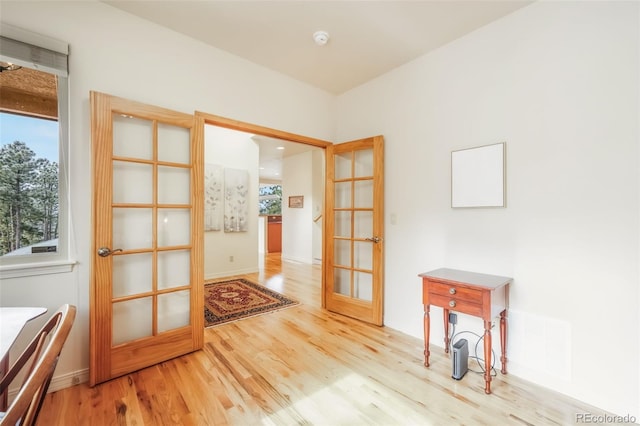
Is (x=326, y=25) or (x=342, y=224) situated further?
(x=342, y=224)

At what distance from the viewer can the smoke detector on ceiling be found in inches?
94.7

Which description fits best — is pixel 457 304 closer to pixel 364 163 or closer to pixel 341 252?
pixel 341 252

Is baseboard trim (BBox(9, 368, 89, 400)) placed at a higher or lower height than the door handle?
lower

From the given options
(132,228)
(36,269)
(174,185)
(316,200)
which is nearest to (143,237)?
(132,228)

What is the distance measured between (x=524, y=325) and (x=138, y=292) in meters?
2.91

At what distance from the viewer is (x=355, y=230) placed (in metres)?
3.33

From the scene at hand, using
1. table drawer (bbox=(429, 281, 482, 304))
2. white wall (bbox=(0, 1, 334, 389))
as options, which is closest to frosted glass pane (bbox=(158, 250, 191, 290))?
white wall (bbox=(0, 1, 334, 389))

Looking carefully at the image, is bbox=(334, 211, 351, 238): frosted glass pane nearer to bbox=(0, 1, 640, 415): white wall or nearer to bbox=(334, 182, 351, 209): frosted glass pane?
bbox=(334, 182, 351, 209): frosted glass pane

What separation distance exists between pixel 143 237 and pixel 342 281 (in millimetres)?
2154

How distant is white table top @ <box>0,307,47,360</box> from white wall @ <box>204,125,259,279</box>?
3.61 metres

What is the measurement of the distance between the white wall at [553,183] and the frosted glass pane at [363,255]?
61cm

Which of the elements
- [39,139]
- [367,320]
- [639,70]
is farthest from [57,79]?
[639,70]

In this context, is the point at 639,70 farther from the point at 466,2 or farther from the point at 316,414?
the point at 316,414

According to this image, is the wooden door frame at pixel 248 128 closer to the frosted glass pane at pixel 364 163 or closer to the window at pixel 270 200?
the frosted glass pane at pixel 364 163
